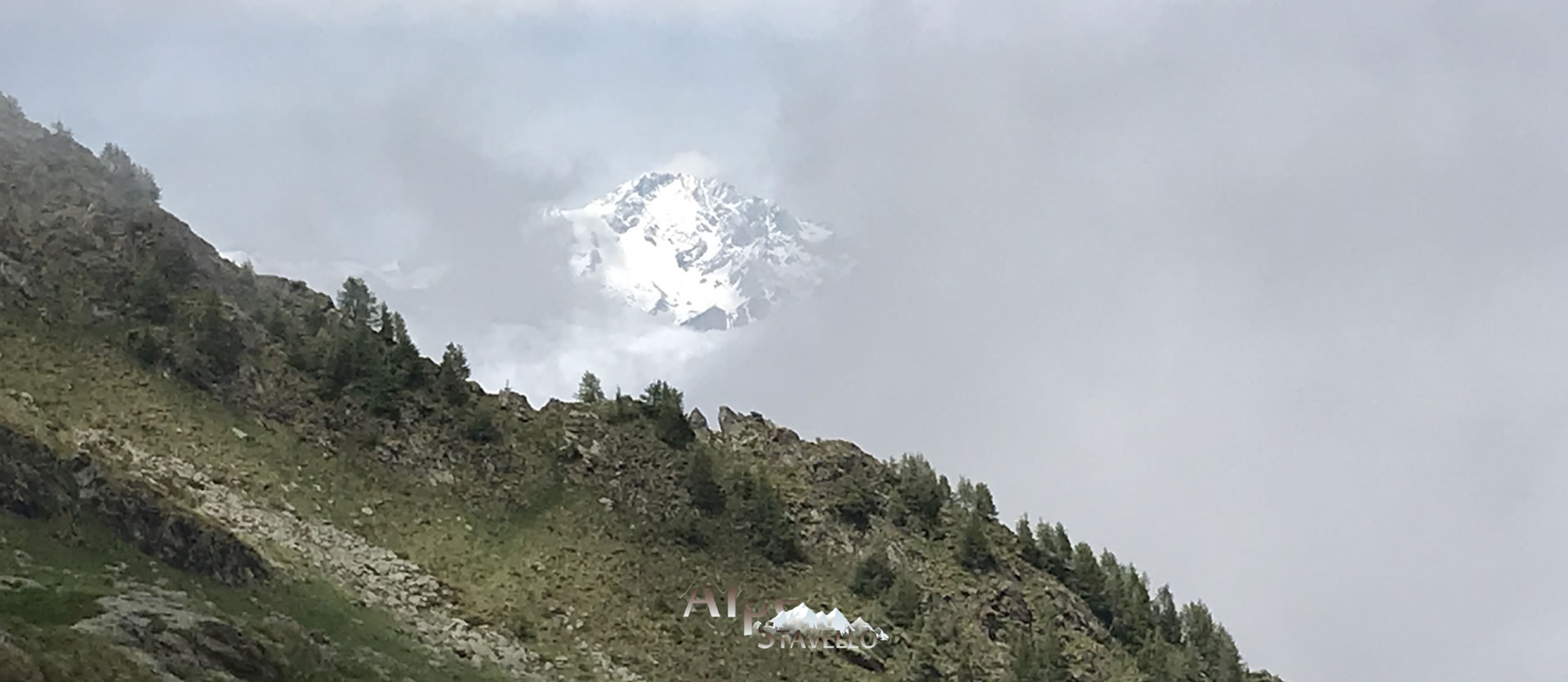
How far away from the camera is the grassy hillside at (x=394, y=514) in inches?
1352

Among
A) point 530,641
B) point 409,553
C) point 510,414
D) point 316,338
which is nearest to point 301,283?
point 316,338

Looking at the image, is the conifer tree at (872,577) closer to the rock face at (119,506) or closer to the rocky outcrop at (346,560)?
the rocky outcrop at (346,560)

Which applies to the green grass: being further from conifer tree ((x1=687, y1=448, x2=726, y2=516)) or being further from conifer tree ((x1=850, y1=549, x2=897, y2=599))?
conifer tree ((x1=687, y1=448, x2=726, y2=516))

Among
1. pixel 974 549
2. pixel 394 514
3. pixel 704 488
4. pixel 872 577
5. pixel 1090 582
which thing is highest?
pixel 1090 582

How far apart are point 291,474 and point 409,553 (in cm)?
733

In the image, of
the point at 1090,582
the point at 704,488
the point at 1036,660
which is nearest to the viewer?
the point at 1036,660

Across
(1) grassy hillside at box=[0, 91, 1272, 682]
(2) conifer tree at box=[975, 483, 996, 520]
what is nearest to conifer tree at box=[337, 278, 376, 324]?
(1) grassy hillside at box=[0, 91, 1272, 682]

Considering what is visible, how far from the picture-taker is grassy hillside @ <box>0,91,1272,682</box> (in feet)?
113

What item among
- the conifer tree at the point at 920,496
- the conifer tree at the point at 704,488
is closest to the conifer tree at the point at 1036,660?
Result: the conifer tree at the point at 920,496

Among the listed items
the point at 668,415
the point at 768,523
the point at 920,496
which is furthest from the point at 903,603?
the point at 668,415

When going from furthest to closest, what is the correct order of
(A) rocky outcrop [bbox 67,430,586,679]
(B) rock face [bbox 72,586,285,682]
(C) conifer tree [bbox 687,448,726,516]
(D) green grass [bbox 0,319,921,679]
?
(C) conifer tree [bbox 687,448,726,516]
(D) green grass [bbox 0,319,921,679]
(A) rocky outcrop [bbox 67,430,586,679]
(B) rock face [bbox 72,586,285,682]

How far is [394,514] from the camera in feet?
175

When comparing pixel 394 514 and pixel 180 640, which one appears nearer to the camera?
pixel 180 640

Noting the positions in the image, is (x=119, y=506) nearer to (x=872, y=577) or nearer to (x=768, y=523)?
(x=768, y=523)
